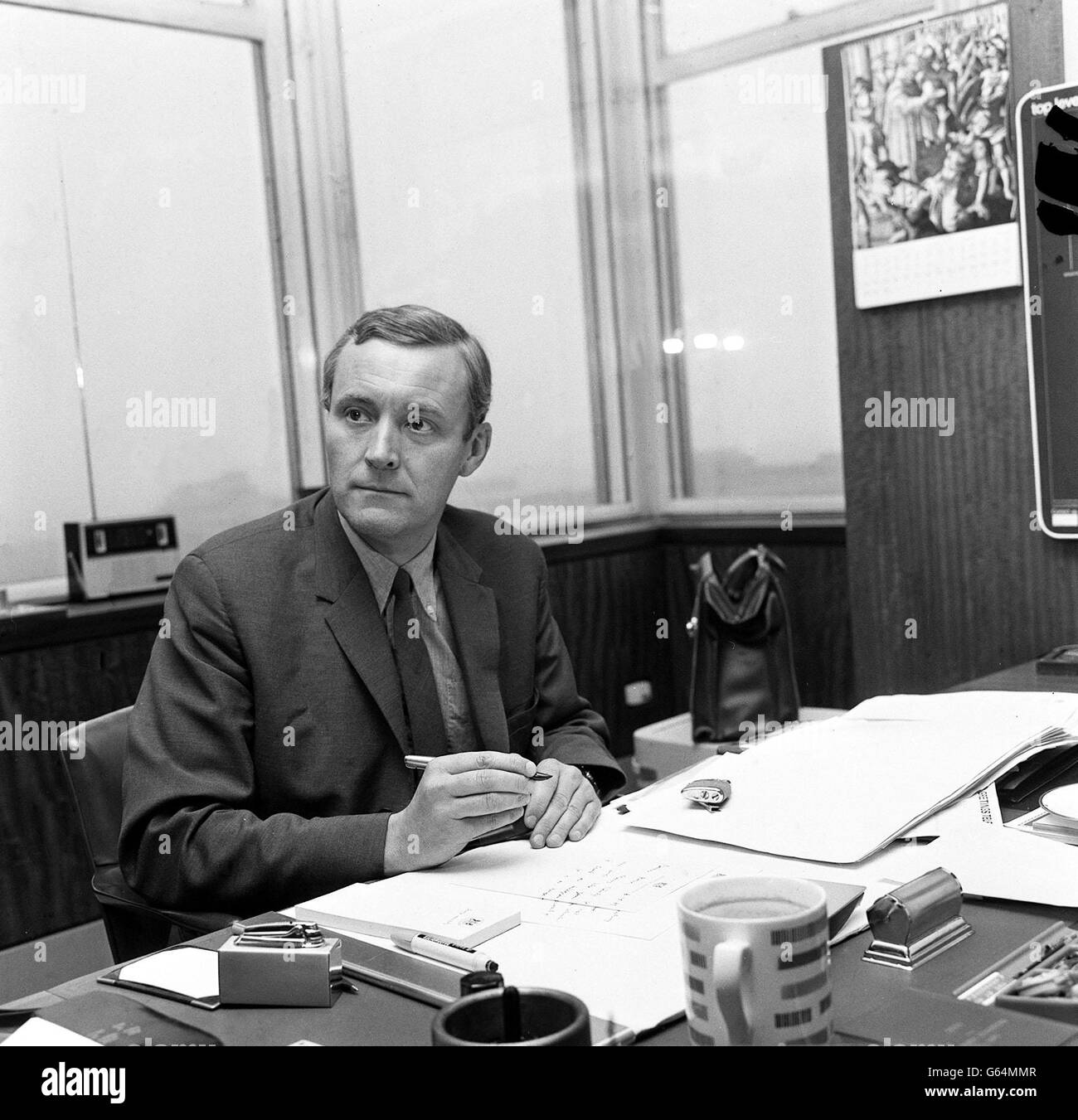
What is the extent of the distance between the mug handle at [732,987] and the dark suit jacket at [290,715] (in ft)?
2.21

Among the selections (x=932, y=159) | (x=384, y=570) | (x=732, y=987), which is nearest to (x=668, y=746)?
(x=932, y=159)

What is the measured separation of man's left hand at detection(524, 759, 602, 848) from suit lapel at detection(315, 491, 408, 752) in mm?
286

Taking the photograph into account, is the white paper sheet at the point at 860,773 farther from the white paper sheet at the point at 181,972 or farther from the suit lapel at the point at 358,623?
the white paper sheet at the point at 181,972

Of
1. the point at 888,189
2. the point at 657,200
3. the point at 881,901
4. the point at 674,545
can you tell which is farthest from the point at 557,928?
the point at 657,200

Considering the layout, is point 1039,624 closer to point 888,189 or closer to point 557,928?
point 888,189

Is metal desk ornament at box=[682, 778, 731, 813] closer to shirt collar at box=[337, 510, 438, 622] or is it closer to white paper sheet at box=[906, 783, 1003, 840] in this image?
white paper sheet at box=[906, 783, 1003, 840]

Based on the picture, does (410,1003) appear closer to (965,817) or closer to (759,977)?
(759,977)

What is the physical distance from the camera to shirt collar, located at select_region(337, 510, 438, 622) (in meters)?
1.92

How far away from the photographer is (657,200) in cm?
467

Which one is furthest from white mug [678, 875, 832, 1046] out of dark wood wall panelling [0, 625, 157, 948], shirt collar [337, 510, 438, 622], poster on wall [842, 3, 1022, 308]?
dark wood wall panelling [0, 625, 157, 948]

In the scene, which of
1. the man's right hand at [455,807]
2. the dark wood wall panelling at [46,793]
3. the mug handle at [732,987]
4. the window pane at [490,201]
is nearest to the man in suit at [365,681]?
the man's right hand at [455,807]

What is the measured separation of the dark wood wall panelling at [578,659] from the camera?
2967 millimetres

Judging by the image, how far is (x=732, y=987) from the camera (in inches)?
34.5

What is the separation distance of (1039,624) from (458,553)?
128 cm
